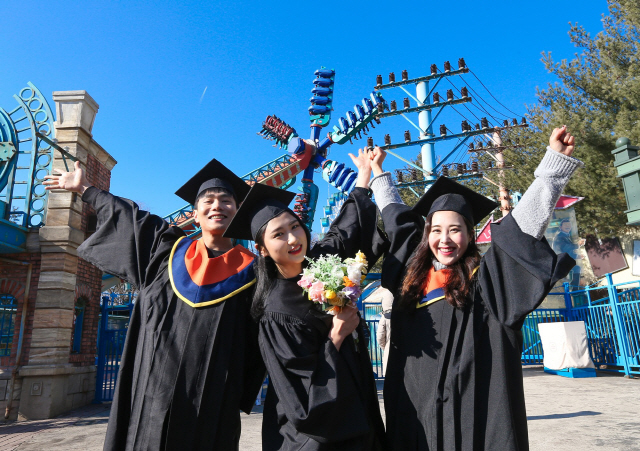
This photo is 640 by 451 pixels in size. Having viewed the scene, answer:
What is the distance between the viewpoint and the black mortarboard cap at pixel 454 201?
2.47 metres

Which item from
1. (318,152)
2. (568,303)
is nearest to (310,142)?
(318,152)

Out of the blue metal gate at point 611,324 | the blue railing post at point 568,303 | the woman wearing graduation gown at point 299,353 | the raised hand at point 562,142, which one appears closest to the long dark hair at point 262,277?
the woman wearing graduation gown at point 299,353

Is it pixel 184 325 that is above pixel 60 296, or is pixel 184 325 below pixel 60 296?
below

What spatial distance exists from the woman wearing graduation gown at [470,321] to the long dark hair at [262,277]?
0.75 m

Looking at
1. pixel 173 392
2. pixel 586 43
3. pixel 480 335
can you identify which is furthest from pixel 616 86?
pixel 173 392

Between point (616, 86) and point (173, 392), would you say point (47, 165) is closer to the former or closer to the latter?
point (173, 392)

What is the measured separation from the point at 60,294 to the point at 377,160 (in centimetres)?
701

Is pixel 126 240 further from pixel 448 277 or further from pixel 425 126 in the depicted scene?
pixel 425 126

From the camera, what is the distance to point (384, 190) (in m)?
3.02

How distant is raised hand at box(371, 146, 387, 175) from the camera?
3091mm

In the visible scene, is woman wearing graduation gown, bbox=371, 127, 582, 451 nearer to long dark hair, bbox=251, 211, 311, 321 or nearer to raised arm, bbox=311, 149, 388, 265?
raised arm, bbox=311, 149, 388, 265

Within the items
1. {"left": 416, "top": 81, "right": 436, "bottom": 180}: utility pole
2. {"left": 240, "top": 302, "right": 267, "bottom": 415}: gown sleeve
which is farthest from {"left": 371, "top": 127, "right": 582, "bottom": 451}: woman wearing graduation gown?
{"left": 416, "top": 81, "right": 436, "bottom": 180}: utility pole

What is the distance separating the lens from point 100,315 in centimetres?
954

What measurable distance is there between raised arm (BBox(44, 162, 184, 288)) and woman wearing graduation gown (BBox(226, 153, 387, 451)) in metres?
0.53
